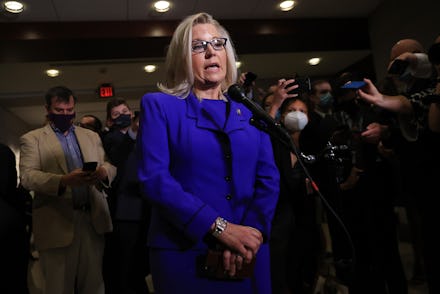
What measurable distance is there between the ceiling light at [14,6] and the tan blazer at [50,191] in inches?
81.8

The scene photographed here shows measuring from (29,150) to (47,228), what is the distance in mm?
491

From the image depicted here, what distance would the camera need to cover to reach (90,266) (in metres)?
2.28

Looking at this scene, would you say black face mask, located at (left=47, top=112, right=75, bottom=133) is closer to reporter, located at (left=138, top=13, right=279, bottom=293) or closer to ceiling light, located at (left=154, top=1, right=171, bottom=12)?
reporter, located at (left=138, top=13, right=279, bottom=293)

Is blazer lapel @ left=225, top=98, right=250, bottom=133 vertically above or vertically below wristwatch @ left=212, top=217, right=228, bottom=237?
above

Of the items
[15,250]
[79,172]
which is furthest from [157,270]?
[79,172]

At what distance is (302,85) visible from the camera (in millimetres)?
1278

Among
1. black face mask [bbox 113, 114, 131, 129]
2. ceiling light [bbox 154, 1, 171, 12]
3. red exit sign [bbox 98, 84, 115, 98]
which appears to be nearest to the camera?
black face mask [bbox 113, 114, 131, 129]

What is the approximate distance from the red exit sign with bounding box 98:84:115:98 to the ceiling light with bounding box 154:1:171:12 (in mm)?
2567

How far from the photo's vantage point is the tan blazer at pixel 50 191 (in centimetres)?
211

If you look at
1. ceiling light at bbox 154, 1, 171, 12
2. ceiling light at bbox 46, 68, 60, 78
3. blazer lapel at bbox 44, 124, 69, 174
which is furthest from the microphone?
ceiling light at bbox 46, 68, 60, 78

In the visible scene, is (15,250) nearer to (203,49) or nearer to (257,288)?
(257,288)

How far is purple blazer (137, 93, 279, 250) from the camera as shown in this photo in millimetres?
981

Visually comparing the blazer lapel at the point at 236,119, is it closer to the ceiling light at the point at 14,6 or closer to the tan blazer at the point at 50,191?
the tan blazer at the point at 50,191

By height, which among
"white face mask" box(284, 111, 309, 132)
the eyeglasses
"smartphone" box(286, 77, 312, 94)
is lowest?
"smartphone" box(286, 77, 312, 94)
